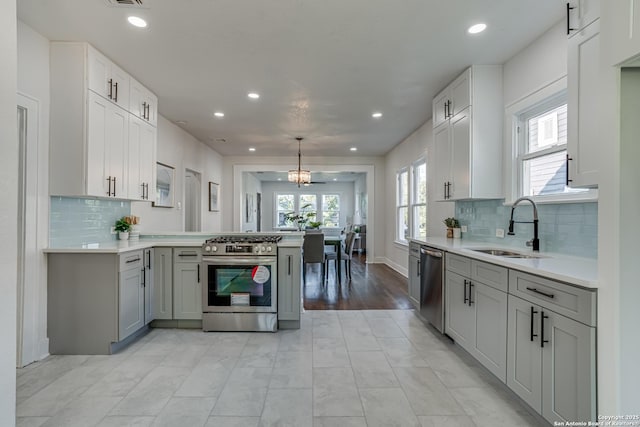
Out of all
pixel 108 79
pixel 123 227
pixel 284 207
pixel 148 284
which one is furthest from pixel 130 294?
pixel 284 207

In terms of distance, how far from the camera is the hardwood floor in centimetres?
409

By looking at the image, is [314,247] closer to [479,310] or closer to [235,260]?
[235,260]

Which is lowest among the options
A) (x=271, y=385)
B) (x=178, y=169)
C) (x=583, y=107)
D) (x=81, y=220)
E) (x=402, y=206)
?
(x=271, y=385)

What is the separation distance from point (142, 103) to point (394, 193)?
16.6 feet

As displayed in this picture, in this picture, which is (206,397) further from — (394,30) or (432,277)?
(394,30)

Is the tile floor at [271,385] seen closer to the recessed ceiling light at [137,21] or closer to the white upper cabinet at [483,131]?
the white upper cabinet at [483,131]

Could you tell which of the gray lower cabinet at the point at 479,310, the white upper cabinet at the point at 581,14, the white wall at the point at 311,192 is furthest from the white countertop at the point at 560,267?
the white wall at the point at 311,192

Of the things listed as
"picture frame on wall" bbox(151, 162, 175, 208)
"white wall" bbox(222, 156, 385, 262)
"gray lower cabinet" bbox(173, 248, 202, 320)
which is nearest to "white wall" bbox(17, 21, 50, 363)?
"gray lower cabinet" bbox(173, 248, 202, 320)

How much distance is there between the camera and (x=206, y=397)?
204cm

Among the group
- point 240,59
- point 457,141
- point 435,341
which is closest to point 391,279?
point 435,341

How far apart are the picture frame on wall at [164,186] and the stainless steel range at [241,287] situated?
170 centimetres

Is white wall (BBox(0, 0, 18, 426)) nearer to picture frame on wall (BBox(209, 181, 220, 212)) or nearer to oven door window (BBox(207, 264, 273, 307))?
oven door window (BBox(207, 264, 273, 307))

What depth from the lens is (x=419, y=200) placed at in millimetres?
5613

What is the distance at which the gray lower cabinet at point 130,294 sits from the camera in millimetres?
2691
